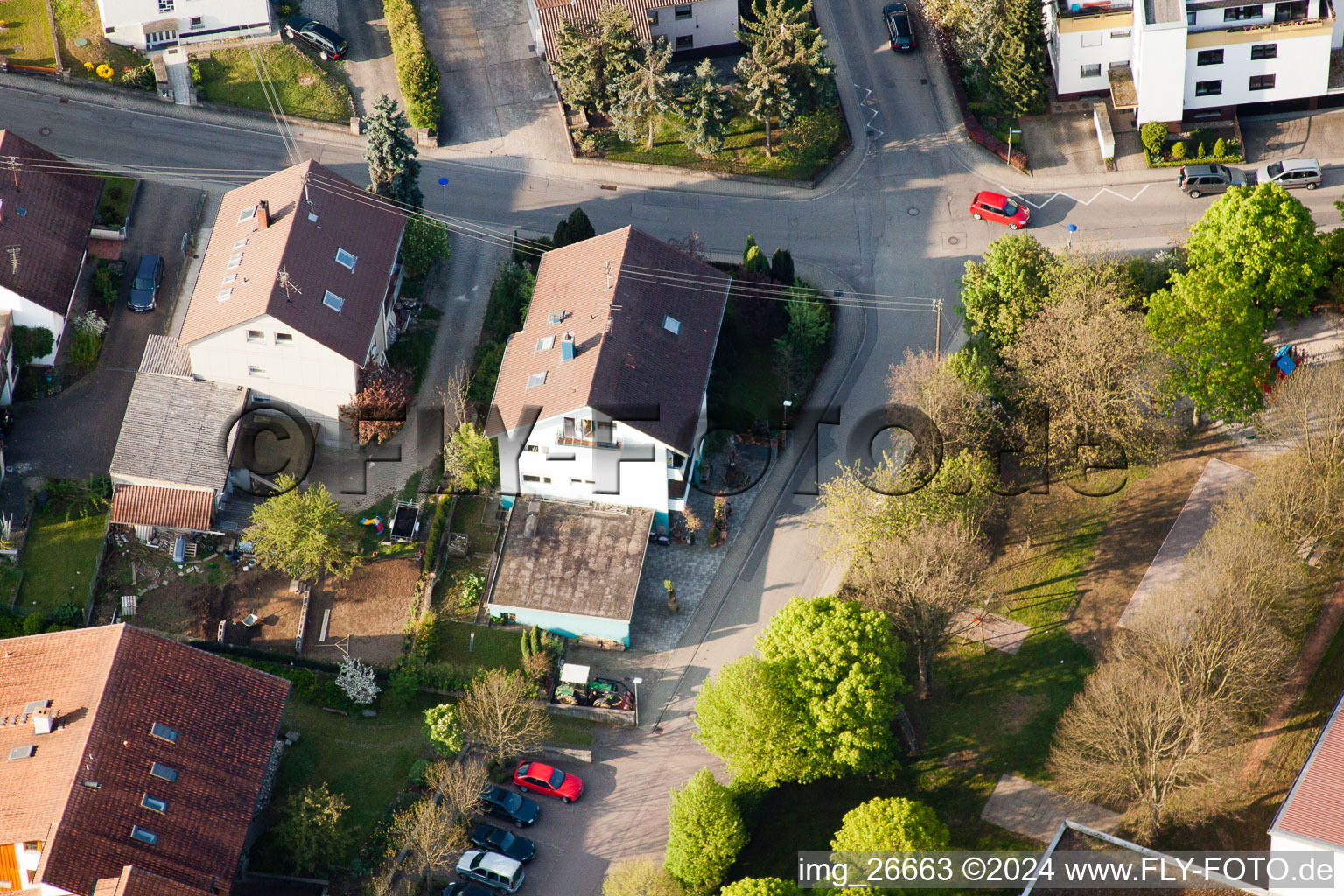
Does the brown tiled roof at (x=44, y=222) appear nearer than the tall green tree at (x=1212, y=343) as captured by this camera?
No

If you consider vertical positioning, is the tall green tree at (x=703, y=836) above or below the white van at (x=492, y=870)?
above

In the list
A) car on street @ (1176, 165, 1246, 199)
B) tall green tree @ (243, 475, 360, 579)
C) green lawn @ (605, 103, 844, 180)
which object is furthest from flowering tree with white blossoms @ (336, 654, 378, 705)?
car on street @ (1176, 165, 1246, 199)

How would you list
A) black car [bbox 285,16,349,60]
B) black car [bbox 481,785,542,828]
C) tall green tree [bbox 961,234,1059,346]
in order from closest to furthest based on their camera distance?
black car [bbox 481,785,542,828]
tall green tree [bbox 961,234,1059,346]
black car [bbox 285,16,349,60]

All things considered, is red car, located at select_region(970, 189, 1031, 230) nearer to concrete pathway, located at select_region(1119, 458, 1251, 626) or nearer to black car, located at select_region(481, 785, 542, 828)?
concrete pathway, located at select_region(1119, 458, 1251, 626)

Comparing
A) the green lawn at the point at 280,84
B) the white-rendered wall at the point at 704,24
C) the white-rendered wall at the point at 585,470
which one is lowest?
the white-rendered wall at the point at 585,470

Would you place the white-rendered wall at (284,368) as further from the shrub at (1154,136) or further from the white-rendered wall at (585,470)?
the shrub at (1154,136)

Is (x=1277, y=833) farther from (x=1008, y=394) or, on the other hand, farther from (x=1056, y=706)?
(x=1008, y=394)

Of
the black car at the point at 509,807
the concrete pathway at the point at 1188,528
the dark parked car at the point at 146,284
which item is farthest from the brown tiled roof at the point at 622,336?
the concrete pathway at the point at 1188,528
